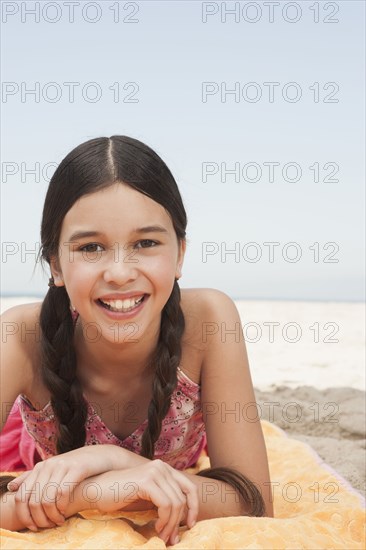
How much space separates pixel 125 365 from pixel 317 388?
238cm

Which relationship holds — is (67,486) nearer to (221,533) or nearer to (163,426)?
(221,533)

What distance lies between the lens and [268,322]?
8773 mm

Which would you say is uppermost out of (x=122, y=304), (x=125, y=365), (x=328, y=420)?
(x=122, y=304)

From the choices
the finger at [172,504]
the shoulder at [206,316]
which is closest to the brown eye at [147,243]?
the shoulder at [206,316]

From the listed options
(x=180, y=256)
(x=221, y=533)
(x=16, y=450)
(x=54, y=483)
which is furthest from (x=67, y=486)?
(x=16, y=450)

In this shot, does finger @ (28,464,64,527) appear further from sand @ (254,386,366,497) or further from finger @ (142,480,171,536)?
sand @ (254,386,366,497)

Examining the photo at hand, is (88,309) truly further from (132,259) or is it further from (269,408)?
(269,408)

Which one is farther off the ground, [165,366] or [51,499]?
[165,366]

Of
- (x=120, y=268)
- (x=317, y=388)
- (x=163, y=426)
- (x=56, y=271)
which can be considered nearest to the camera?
(x=120, y=268)

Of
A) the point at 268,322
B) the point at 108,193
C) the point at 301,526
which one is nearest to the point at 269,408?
the point at 301,526

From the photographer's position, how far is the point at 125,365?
239 cm

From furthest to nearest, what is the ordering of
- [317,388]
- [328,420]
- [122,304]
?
[317,388]
[328,420]
[122,304]

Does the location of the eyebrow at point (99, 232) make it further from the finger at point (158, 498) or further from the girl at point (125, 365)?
the finger at point (158, 498)

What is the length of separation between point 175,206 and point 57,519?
0.95 metres
